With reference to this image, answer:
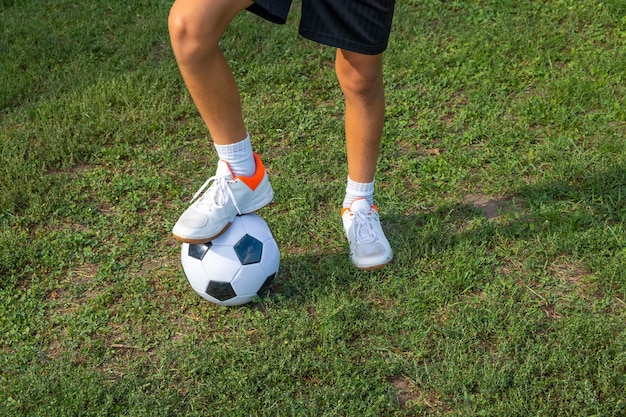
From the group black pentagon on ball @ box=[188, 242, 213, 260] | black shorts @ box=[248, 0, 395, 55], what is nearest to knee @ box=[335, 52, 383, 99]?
black shorts @ box=[248, 0, 395, 55]

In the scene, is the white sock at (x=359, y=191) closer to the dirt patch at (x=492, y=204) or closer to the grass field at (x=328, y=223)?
the grass field at (x=328, y=223)

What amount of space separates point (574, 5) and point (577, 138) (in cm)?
173

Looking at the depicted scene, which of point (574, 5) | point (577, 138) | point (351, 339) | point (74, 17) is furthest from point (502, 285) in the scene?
point (74, 17)

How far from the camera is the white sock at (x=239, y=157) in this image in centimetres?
322

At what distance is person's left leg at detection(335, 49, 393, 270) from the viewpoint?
3.20 m

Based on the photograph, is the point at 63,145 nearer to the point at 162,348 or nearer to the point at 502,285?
the point at 162,348

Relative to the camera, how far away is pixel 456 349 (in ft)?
10.0

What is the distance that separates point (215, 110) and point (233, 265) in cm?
64

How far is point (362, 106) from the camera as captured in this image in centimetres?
332

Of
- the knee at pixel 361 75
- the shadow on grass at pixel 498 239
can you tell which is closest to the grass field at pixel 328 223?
the shadow on grass at pixel 498 239

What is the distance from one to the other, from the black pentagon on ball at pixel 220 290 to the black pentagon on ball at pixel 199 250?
12 cm

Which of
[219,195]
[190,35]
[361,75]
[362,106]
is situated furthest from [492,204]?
[190,35]

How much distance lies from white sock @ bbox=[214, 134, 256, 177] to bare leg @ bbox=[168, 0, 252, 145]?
0.03 meters

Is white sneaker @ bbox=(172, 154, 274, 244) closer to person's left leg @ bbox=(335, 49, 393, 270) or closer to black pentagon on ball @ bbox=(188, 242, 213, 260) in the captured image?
black pentagon on ball @ bbox=(188, 242, 213, 260)
